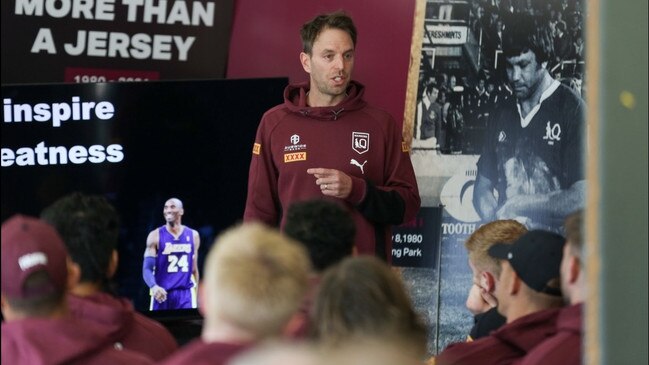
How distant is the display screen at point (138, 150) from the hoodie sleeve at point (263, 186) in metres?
0.63

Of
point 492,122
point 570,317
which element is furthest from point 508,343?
point 492,122

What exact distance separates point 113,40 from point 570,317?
3.18 meters

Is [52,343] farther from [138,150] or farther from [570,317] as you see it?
[138,150]

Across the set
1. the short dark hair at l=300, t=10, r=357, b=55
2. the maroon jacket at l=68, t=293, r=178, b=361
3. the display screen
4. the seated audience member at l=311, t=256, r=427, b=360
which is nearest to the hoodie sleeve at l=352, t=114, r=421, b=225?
the short dark hair at l=300, t=10, r=357, b=55

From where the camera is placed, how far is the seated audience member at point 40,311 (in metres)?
2.84

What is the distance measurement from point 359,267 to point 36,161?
307cm

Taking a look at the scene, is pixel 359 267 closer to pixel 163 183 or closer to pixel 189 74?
pixel 163 183

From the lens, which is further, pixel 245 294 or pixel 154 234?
pixel 154 234

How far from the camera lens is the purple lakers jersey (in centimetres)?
545

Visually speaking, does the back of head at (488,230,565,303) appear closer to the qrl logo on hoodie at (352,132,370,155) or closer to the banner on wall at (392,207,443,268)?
the qrl logo on hoodie at (352,132,370,155)

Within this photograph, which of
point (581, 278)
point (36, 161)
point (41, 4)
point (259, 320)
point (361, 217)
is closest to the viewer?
point (259, 320)

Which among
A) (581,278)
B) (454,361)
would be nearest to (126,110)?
(454,361)

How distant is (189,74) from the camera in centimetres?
586

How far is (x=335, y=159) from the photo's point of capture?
15.7ft
